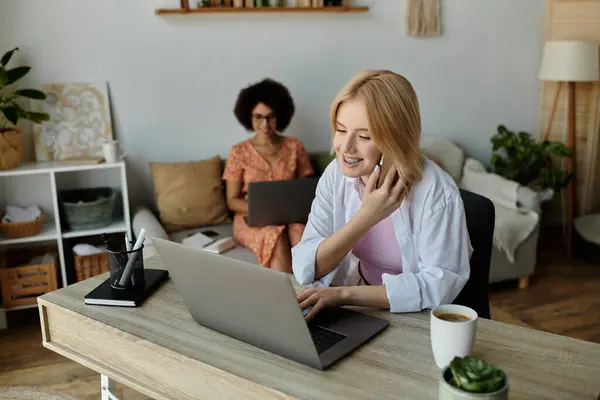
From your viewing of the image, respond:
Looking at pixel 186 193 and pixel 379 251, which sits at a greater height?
pixel 379 251

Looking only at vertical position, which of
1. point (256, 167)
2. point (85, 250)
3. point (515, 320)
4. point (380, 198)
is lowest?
point (515, 320)

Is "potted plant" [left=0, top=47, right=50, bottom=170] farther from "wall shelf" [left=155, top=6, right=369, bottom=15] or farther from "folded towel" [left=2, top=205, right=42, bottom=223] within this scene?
"wall shelf" [left=155, top=6, right=369, bottom=15]

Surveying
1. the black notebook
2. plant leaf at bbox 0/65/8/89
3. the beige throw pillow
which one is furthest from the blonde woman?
plant leaf at bbox 0/65/8/89

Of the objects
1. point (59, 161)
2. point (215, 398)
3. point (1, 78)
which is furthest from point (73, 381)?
point (215, 398)

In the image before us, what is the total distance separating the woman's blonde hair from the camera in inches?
56.2

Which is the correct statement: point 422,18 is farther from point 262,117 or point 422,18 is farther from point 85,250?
point 85,250

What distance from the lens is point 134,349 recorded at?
4.22ft

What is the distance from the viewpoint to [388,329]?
1.31 m

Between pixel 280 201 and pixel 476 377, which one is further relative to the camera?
pixel 280 201

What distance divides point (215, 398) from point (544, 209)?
3.86m

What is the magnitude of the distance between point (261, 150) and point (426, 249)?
1.98 m

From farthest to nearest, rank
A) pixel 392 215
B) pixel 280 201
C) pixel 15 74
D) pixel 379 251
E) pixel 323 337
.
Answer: pixel 15 74 → pixel 280 201 → pixel 379 251 → pixel 392 215 → pixel 323 337

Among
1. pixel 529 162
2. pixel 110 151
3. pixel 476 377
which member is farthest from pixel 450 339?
pixel 529 162

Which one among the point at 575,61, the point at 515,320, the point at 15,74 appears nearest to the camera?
the point at 15,74
